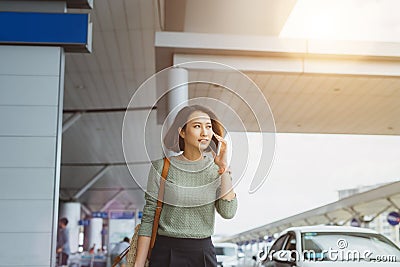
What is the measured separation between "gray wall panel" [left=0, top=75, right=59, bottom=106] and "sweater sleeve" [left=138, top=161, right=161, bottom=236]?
308 centimetres

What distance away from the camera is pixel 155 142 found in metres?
2.48

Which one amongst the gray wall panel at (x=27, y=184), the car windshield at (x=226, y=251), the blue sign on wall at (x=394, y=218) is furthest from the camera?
the car windshield at (x=226, y=251)

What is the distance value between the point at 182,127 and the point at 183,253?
1.34 ft

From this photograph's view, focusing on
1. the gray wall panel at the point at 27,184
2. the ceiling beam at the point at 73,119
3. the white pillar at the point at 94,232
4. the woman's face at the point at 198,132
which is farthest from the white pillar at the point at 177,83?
the white pillar at the point at 94,232

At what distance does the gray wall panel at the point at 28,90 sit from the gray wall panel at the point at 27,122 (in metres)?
0.08

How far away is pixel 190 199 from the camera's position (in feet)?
6.52

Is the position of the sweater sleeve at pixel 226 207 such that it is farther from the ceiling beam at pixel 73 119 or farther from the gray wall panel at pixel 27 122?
the ceiling beam at pixel 73 119

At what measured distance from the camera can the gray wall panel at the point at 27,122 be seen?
4.93 m

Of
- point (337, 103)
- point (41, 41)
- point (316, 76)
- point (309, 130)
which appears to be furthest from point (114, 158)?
point (41, 41)

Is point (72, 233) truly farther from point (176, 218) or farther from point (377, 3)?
point (176, 218)

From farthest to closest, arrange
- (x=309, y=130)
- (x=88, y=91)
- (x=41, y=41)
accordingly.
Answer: (x=88, y=91)
(x=309, y=130)
(x=41, y=41)

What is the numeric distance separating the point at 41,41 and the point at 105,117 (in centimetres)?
813

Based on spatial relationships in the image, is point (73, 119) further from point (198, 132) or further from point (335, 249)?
point (198, 132)

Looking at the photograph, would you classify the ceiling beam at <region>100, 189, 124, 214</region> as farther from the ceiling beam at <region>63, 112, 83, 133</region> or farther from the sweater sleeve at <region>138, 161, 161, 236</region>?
the sweater sleeve at <region>138, 161, 161, 236</region>
